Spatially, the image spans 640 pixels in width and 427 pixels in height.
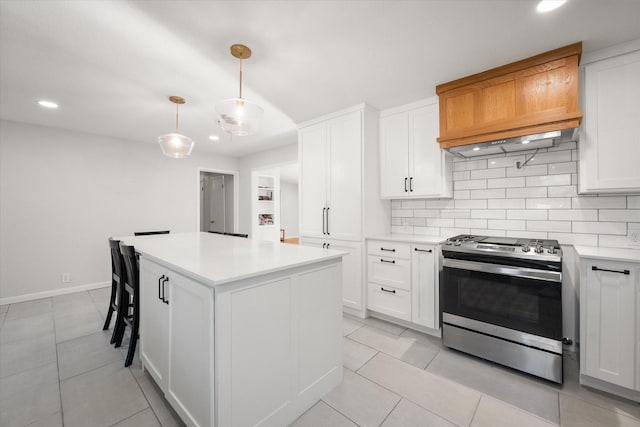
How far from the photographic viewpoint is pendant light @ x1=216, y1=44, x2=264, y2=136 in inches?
78.5

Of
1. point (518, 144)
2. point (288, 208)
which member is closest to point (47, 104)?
point (518, 144)

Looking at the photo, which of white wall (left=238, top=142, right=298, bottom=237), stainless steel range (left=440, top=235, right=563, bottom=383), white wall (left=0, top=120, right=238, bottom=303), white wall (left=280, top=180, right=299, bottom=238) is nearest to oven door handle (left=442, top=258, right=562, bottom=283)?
stainless steel range (left=440, top=235, right=563, bottom=383)

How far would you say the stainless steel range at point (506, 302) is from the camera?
1.86 metres

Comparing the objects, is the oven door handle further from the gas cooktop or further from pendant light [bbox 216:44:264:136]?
pendant light [bbox 216:44:264:136]

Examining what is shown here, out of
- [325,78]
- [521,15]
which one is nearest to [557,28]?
[521,15]

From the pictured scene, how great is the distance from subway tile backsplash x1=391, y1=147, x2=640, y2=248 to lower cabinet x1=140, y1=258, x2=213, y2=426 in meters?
2.65

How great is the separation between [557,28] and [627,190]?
4.11 feet

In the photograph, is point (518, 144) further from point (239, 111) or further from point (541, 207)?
point (239, 111)

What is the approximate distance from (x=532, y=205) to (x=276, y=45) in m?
2.66

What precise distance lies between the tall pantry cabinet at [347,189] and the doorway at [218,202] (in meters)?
3.23

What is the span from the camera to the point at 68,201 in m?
4.04

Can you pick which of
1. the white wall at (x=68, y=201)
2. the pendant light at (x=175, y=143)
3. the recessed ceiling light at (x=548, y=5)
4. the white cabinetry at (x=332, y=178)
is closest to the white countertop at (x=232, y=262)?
the white cabinetry at (x=332, y=178)

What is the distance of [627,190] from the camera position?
6.14ft

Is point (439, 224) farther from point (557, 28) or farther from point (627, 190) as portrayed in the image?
point (557, 28)
